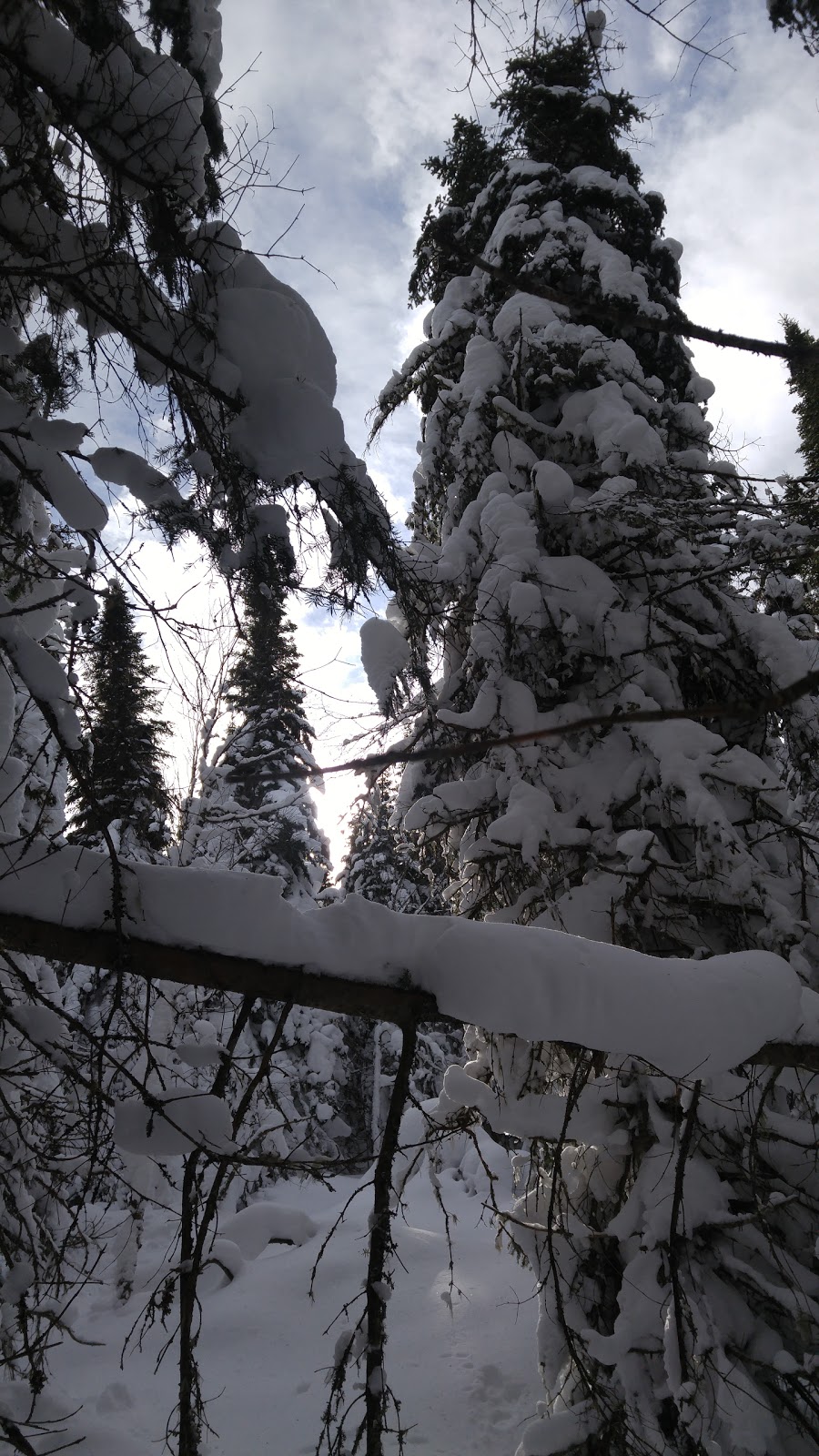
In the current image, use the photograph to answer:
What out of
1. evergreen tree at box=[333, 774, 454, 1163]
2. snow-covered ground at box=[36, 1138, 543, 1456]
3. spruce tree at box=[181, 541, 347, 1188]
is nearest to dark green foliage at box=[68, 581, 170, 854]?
snow-covered ground at box=[36, 1138, 543, 1456]

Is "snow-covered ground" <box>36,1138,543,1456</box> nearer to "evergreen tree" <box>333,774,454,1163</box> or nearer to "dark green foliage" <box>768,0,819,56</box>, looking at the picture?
"evergreen tree" <box>333,774,454,1163</box>

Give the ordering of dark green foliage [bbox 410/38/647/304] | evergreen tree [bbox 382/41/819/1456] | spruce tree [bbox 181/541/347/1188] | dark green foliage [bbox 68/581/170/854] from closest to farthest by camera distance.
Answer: dark green foliage [bbox 68/581/170/854], evergreen tree [bbox 382/41/819/1456], dark green foliage [bbox 410/38/647/304], spruce tree [bbox 181/541/347/1188]

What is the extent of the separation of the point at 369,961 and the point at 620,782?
3034 mm

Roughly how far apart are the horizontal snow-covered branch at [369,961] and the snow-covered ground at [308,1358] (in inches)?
166

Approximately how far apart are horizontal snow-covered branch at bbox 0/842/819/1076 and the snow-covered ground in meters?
4.22

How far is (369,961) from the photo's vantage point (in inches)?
78.6

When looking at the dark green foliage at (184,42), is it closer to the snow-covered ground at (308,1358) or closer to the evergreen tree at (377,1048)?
the snow-covered ground at (308,1358)

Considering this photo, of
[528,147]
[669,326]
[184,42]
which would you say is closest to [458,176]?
[528,147]

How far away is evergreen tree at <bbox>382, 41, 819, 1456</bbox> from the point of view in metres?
3.52

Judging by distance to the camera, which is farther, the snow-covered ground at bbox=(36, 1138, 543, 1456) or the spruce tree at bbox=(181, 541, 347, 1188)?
the spruce tree at bbox=(181, 541, 347, 1188)

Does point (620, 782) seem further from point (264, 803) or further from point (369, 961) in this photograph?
point (264, 803)

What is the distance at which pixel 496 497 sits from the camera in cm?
510

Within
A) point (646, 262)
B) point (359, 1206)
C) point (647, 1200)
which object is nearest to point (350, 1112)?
point (359, 1206)

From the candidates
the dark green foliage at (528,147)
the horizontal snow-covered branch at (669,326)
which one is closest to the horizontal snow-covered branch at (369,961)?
the horizontal snow-covered branch at (669,326)
